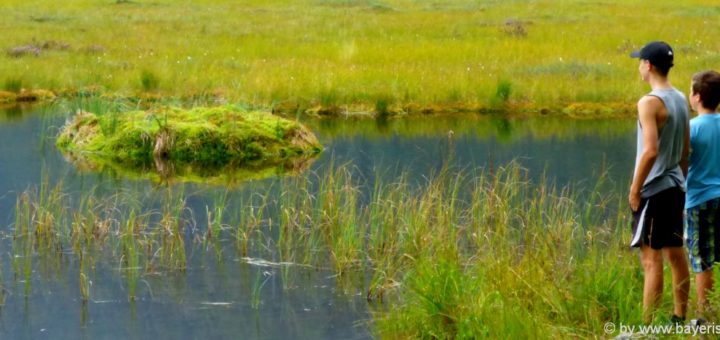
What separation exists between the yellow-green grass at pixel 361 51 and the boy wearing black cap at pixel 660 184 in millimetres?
14165

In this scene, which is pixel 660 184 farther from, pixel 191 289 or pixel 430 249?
pixel 191 289

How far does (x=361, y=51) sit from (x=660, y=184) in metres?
21.7

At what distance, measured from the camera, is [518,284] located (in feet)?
27.6

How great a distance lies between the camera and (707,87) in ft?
23.7

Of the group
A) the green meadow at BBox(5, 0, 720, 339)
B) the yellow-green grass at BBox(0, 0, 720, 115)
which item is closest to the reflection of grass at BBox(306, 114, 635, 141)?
the green meadow at BBox(5, 0, 720, 339)

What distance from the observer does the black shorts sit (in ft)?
23.6

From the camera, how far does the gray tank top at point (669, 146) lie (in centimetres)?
709

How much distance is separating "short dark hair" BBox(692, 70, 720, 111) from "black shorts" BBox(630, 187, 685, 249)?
56cm

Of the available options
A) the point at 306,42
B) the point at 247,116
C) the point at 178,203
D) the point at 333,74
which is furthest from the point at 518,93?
the point at 178,203

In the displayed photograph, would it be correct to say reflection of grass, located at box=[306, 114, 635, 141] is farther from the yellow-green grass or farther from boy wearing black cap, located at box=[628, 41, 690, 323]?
boy wearing black cap, located at box=[628, 41, 690, 323]

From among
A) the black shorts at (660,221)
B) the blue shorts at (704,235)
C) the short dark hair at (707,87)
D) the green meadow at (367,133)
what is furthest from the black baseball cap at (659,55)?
the green meadow at (367,133)

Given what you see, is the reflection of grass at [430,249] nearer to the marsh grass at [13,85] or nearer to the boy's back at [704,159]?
the boy's back at [704,159]

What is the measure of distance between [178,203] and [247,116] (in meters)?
6.08

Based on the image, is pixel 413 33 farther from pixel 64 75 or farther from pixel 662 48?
pixel 662 48
